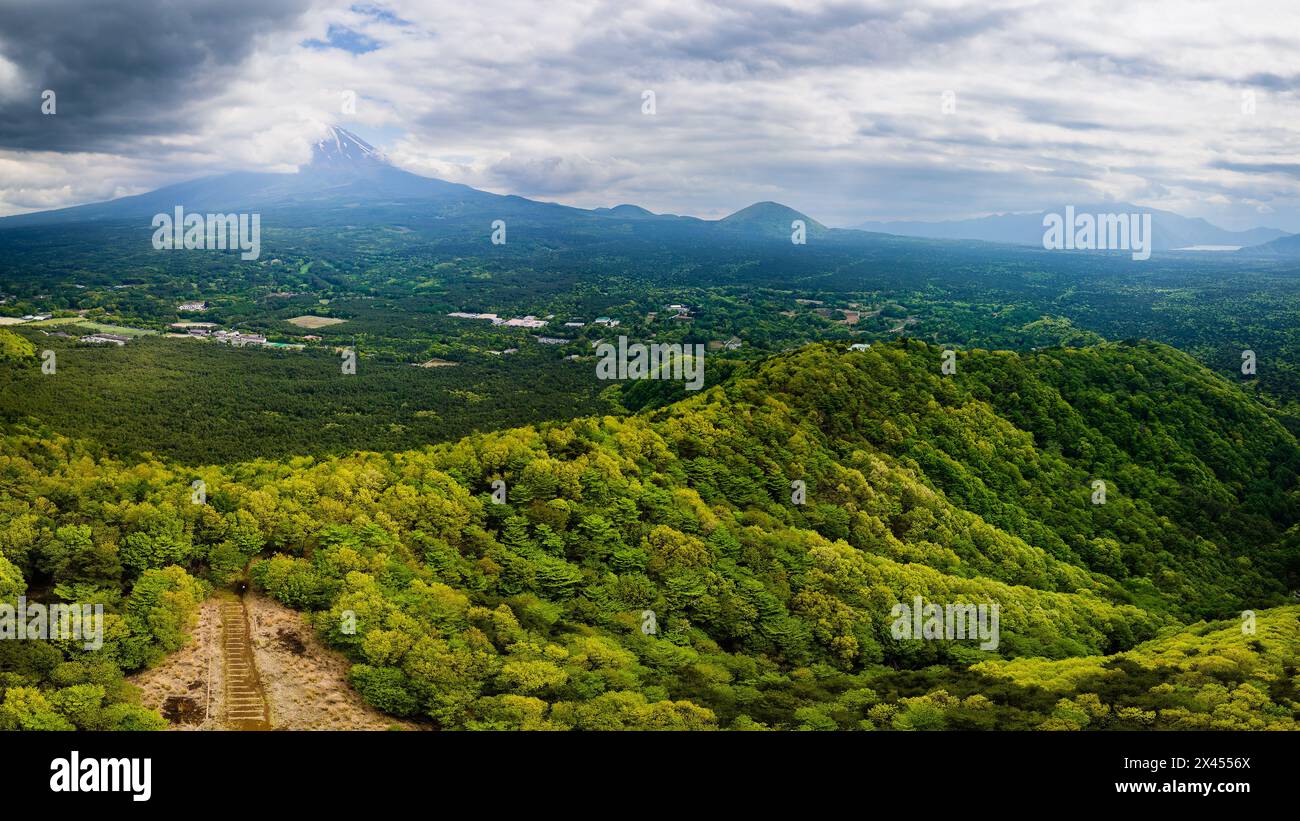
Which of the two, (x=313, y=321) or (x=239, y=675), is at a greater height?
(x=313, y=321)

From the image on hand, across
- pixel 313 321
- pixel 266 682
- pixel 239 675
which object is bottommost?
pixel 266 682

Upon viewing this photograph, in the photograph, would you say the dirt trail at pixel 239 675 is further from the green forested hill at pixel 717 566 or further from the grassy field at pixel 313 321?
the grassy field at pixel 313 321

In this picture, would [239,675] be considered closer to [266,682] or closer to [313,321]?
[266,682]

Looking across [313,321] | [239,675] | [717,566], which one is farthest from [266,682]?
[313,321]

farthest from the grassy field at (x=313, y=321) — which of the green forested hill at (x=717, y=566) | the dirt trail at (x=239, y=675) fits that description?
the dirt trail at (x=239, y=675)

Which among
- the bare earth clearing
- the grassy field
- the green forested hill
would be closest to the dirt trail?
the bare earth clearing

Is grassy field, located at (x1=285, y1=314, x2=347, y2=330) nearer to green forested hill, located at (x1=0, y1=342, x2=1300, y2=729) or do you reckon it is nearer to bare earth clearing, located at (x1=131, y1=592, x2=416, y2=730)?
green forested hill, located at (x1=0, y1=342, x2=1300, y2=729)

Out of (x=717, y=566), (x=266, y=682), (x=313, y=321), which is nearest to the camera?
(x=266, y=682)
